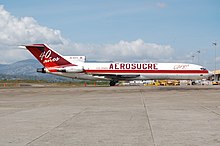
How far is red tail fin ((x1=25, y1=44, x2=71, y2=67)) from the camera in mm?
60781

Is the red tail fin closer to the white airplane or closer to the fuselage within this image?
the white airplane

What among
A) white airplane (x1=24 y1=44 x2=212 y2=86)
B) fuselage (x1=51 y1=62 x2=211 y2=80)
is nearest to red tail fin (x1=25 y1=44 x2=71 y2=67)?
white airplane (x1=24 y1=44 x2=212 y2=86)

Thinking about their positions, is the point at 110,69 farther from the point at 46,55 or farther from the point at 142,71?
the point at 46,55

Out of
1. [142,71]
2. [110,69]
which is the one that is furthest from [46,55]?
[142,71]

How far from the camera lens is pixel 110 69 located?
59.7 m

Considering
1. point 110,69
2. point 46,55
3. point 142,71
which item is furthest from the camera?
point 46,55

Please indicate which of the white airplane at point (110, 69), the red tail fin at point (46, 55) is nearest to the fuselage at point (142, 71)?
the white airplane at point (110, 69)

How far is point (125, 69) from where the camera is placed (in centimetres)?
5916

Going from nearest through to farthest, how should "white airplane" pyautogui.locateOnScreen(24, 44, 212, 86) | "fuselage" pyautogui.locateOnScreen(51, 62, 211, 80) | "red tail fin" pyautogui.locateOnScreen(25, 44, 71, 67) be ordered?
"fuselage" pyautogui.locateOnScreen(51, 62, 211, 80)
"white airplane" pyautogui.locateOnScreen(24, 44, 212, 86)
"red tail fin" pyautogui.locateOnScreen(25, 44, 71, 67)

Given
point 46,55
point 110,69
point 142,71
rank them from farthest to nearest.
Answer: point 46,55 → point 110,69 → point 142,71

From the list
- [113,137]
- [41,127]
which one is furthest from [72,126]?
[113,137]

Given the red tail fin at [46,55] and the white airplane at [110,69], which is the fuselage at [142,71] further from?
the red tail fin at [46,55]

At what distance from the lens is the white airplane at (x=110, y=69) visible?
57719mm

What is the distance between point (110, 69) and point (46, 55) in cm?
1117
